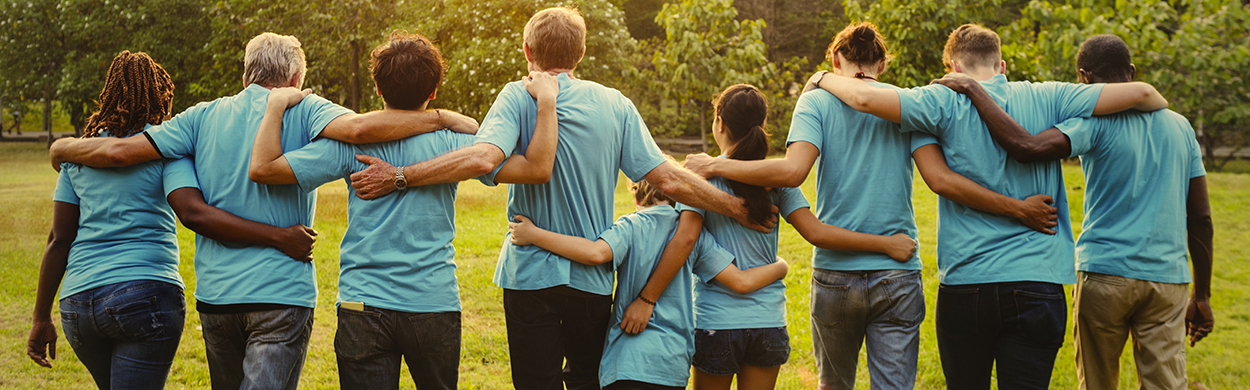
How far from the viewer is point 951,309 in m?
3.08

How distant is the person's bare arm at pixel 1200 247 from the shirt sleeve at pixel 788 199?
1659mm

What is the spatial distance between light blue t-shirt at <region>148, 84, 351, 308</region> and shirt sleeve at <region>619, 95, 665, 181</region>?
1.06m

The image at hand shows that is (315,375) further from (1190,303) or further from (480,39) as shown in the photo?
(480,39)

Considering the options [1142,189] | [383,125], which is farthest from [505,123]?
[1142,189]

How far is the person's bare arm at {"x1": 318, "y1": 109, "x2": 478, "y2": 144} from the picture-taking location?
2.74 m

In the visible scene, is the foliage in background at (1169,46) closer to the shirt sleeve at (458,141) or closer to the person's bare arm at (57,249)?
the shirt sleeve at (458,141)

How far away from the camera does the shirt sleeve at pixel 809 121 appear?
3.07 metres

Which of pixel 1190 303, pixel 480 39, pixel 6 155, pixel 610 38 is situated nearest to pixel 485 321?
pixel 1190 303

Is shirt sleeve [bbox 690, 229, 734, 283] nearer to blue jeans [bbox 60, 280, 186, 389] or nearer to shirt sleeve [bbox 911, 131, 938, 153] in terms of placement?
shirt sleeve [bbox 911, 131, 938, 153]

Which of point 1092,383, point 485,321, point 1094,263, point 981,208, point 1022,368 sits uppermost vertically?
point 981,208

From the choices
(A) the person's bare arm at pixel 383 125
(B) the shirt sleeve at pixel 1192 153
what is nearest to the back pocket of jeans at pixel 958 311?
(B) the shirt sleeve at pixel 1192 153

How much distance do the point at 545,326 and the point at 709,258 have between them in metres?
0.69

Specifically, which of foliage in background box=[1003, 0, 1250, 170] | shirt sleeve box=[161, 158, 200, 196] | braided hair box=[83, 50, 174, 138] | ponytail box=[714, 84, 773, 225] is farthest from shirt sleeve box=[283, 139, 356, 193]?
foliage in background box=[1003, 0, 1250, 170]

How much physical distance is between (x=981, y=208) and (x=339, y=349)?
2.42 metres
